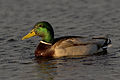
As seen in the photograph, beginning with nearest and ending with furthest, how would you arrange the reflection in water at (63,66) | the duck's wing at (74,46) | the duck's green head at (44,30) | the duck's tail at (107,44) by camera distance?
the reflection in water at (63,66) < the duck's wing at (74,46) < the duck's green head at (44,30) < the duck's tail at (107,44)

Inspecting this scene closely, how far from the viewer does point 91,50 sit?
41.9ft

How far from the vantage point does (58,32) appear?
15461mm

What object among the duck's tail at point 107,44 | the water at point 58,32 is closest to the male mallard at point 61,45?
the duck's tail at point 107,44

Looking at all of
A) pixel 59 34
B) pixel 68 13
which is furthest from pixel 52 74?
pixel 68 13

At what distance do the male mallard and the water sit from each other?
43 centimetres

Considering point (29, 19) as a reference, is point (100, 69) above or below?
below

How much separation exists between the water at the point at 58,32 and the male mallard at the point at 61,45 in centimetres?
43

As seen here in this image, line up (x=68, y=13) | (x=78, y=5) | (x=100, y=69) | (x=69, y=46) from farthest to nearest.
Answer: (x=78, y=5)
(x=68, y=13)
(x=69, y=46)
(x=100, y=69)

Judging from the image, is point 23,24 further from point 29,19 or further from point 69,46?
point 69,46

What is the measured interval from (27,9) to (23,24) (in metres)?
2.43

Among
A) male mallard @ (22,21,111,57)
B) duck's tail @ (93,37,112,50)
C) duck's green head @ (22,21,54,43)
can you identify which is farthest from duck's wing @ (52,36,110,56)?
duck's green head @ (22,21,54,43)

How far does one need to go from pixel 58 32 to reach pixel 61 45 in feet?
9.59

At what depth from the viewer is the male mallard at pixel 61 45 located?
12.6 metres

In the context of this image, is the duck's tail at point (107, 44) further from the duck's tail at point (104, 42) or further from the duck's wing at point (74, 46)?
the duck's wing at point (74, 46)
